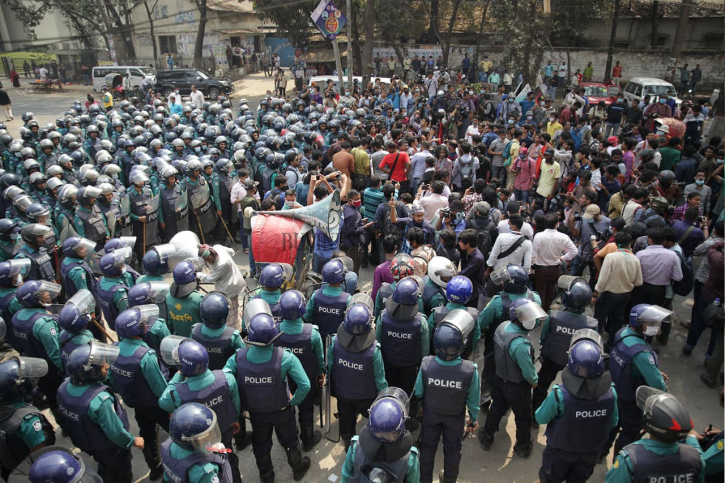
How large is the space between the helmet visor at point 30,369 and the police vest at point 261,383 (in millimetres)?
1695

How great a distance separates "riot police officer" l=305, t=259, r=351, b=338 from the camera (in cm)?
499

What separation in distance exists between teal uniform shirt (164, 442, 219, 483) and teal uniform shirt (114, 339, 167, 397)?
3.86ft

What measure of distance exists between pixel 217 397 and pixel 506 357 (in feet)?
8.50

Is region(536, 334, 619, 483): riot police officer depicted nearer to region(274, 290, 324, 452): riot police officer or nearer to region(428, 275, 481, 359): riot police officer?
region(428, 275, 481, 359): riot police officer

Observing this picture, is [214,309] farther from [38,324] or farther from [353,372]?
[38,324]

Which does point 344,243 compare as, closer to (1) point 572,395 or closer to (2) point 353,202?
(2) point 353,202

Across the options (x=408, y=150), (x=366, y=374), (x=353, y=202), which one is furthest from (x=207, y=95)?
(x=366, y=374)

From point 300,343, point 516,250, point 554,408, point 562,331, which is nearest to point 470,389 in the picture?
point 554,408

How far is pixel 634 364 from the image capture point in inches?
167

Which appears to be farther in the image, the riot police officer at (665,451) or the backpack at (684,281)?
the backpack at (684,281)

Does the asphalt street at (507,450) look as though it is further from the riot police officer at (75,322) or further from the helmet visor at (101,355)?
the helmet visor at (101,355)

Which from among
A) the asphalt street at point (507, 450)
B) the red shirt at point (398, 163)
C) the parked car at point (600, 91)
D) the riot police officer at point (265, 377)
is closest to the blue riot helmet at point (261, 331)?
the riot police officer at point (265, 377)

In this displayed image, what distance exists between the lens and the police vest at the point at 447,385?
395 centimetres

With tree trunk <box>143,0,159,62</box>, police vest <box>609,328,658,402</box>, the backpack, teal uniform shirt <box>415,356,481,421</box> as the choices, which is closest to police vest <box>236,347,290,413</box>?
teal uniform shirt <box>415,356,481,421</box>
